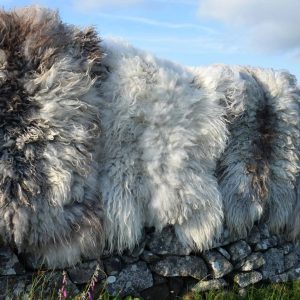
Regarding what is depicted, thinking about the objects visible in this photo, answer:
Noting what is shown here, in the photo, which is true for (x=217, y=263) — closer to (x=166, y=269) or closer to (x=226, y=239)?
(x=226, y=239)

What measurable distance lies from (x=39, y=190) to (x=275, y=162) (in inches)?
67.4

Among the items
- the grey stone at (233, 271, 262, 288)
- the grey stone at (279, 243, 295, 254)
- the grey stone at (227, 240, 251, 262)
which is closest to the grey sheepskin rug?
the grey stone at (227, 240, 251, 262)

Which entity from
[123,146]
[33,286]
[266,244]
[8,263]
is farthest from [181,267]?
[8,263]

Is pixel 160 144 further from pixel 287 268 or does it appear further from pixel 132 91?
pixel 287 268

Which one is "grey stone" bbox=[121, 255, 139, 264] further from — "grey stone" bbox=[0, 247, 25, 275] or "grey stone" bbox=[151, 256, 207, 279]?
"grey stone" bbox=[0, 247, 25, 275]

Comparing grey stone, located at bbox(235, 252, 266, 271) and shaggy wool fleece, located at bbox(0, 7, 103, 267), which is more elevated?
shaggy wool fleece, located at bbox(0, 7, 103, 267)

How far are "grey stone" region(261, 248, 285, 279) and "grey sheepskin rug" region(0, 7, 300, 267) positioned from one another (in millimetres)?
216

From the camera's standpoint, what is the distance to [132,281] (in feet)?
11.1

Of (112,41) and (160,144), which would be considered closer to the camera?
(160,144)

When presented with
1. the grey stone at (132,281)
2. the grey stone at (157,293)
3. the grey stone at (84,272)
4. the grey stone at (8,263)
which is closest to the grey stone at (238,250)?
the grey stone at (157,293)

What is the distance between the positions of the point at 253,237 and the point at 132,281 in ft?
3.24

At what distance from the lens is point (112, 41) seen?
3582mm

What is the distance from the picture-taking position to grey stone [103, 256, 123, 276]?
331cm

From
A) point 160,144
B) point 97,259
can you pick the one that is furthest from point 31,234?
point 160,144
